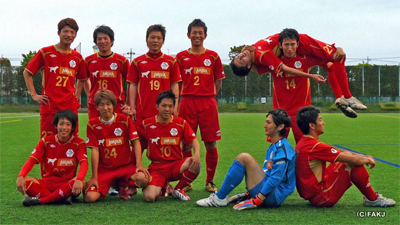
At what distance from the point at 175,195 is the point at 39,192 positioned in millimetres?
1384

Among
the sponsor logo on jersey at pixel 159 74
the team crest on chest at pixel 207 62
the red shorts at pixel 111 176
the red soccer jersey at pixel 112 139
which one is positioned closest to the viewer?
the red shorts at pixel 111 176

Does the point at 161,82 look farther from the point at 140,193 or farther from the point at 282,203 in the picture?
the point at 282,203

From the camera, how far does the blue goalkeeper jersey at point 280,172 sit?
4.02 m

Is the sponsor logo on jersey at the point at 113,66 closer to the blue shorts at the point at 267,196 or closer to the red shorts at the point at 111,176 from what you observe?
the red shorts at the point at 111,176

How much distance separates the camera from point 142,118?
5406 mm

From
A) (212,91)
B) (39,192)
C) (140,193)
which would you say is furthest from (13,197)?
(212,91)

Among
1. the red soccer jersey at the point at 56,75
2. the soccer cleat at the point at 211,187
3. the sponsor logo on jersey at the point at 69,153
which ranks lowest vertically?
the soccer cleat at the point at 211,187

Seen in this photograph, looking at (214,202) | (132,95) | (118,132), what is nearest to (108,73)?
(132,95)

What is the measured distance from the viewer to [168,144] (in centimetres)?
494

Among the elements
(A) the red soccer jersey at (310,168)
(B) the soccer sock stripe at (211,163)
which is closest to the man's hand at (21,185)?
(B) the soccer sock stripe at (211,163)

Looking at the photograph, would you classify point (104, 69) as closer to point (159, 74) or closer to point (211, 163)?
point (159, 74)

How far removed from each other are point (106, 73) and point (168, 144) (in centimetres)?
129

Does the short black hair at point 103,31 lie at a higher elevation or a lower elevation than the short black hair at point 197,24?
lower

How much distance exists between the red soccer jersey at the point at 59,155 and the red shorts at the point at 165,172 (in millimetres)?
768
